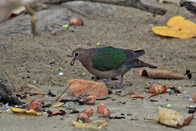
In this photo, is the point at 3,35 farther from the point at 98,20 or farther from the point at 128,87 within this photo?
the point at 128,87

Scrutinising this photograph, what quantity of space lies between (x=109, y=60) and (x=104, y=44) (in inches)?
74.8

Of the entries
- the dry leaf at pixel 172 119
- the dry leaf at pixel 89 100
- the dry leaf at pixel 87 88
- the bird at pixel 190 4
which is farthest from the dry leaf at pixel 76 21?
the dry leaf at pixel 172 119

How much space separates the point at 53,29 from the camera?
686 centimetres

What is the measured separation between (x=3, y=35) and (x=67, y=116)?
3.69m

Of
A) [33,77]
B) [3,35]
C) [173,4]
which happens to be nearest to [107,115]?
[33,77]

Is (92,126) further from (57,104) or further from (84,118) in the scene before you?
(57,104)

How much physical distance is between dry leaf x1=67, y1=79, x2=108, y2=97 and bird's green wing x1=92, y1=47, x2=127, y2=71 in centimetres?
50

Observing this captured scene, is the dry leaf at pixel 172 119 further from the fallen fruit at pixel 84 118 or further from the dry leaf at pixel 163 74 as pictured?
the dry leaf at pixel 163 74

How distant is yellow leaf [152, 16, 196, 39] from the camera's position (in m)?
6.57

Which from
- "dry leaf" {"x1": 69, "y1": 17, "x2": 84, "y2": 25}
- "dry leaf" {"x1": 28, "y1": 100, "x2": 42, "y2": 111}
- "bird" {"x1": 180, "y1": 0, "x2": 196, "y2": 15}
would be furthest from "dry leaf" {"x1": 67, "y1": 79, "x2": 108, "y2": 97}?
"dry leaf" {"x1": 69, "y1": 17, "x2": 84, "y2": 25}

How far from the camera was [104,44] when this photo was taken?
6324 millimetres

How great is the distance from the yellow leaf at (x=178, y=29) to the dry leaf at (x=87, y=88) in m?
2.98

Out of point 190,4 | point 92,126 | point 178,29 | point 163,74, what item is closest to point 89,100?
point 92,126

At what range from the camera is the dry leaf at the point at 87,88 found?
3896mm
